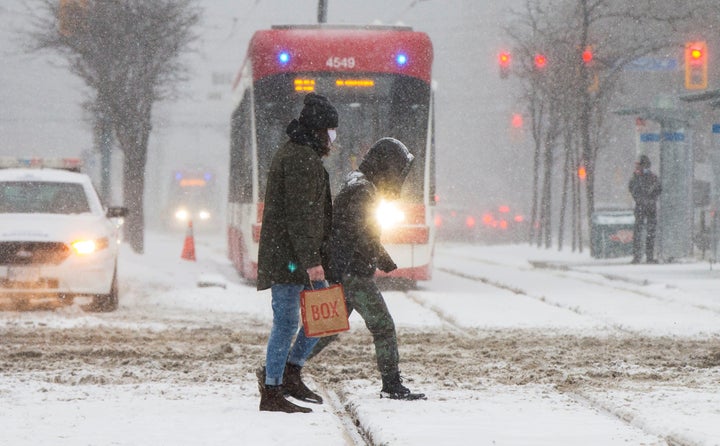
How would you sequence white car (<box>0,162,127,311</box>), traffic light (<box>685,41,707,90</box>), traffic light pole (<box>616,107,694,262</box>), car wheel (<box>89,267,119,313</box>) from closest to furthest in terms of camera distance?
white car (<box>0,162,127,311</box>), car wheel (<box>89,267,119,313</box>), traffic light pole (<box>616,107,694,262</box>), traffic light (<box>685,41,707,90</box>)

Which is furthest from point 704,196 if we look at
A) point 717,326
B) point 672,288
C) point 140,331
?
point 140,331

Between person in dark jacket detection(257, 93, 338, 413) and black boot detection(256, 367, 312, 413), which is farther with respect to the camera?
black boot detection(256, 367, 312, 413)

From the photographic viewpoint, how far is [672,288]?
18500 millimetres

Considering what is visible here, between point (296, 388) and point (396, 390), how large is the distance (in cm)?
60

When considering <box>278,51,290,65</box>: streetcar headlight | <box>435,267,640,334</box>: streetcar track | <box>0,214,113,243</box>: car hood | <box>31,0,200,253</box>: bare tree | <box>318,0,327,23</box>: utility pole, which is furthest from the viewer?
<box>31,0,200,253</box>: bare tree

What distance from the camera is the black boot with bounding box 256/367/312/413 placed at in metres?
7.51

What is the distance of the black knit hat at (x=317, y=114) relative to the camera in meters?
7.46

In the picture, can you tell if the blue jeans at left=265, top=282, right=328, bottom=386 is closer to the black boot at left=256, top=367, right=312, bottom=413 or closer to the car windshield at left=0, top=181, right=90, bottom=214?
the black boot at left=256, top=367, right=312, bottom=413

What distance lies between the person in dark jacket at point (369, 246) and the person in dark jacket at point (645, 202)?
57.3ft

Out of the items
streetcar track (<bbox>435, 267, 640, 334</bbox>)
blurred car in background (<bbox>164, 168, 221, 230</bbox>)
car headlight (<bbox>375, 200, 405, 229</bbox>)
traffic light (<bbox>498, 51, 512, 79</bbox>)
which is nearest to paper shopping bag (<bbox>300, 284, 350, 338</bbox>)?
streetcar track (<bbox>435, 267, 640, 334</bbox>)

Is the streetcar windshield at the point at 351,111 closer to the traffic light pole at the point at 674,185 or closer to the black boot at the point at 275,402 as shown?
the traffic light pole at the point at 674,185

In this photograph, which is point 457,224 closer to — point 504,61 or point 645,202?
point 504,61

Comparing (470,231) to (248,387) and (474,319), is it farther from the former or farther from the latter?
(248,387)

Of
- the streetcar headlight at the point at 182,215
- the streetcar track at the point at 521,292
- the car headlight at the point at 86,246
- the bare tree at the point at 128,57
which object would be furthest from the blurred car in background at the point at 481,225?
the car headlight at the point at 86,246
